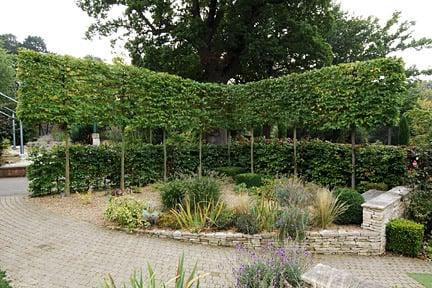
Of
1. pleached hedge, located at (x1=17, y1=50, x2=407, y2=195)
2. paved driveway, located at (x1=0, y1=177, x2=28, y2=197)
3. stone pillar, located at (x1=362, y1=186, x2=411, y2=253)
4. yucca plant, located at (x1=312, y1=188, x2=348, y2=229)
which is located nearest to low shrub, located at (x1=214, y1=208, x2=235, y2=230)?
yucca plant, located at (x1=312, y1=188, x2=348, y2=229)

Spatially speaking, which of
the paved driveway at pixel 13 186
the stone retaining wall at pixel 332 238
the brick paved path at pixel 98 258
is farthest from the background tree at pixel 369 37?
the paved driveway at pixel 13 186

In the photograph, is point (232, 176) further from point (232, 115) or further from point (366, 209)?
point (366, 209)

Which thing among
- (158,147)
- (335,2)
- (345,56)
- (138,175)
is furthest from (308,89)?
(335,2)

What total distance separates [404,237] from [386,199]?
0.79 m

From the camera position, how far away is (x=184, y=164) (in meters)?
10.8

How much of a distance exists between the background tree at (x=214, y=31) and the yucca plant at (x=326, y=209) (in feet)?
26.7

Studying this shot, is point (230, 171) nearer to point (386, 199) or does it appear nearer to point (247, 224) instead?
point (247, 224)

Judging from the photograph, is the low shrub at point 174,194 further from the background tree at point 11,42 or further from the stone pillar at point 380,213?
the background tree at point 11,42

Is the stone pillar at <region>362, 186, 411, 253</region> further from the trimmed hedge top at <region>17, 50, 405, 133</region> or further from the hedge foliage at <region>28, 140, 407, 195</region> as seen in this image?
the trimmed hedge top at <region>17, 50, 405, 133</region>

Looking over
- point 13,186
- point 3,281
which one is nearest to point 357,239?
point 3,281

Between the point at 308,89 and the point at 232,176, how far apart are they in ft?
13.2

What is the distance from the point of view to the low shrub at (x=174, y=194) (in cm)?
620

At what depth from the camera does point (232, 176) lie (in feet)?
34.5

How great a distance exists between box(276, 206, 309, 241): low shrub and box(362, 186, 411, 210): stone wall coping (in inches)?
50.0
